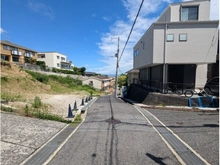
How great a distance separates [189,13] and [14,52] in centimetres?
4552

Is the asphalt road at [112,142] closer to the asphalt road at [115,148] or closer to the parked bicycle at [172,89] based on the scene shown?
the asphalt road at [115,148]

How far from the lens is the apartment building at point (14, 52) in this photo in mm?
38713

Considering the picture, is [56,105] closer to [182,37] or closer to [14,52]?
[182,37]

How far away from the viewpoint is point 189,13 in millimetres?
14266

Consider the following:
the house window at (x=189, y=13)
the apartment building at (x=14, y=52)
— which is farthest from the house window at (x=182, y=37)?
the apartment building at (x=14, y=52)

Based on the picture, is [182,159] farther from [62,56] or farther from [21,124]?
[62,56]

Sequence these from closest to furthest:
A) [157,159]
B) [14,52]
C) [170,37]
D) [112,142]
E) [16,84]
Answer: [157,159] → [112,142] → [170,37] → [16,84] → [14,52]

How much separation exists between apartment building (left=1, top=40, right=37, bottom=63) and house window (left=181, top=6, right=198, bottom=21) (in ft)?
143

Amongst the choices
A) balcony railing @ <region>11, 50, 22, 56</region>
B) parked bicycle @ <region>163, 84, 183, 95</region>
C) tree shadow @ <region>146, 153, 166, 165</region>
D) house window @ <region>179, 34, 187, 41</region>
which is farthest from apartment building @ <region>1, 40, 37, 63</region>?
tree shadow @ <region>146, 153, 166, 165</region>

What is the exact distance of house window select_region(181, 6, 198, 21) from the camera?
46.2 ft

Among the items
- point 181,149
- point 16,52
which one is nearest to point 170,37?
point 181,149

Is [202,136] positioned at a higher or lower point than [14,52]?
lower

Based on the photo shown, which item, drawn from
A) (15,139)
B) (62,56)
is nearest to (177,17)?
(15,139)

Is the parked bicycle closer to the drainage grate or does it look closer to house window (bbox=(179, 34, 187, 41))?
house window (bbox=(179, 34, 187, 41))
